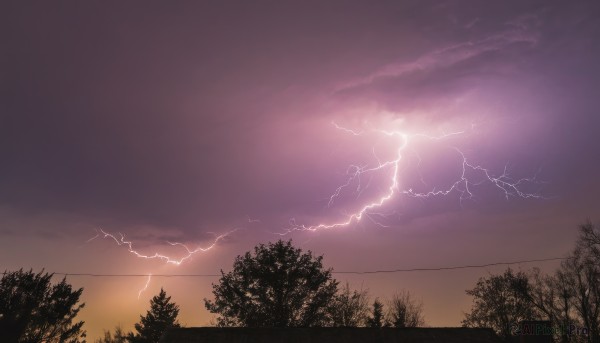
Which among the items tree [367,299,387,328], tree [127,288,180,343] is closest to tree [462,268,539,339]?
tree [367,299,387,328]

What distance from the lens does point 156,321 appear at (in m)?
59.8

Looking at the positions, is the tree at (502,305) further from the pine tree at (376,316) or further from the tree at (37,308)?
the tree at (37,308)

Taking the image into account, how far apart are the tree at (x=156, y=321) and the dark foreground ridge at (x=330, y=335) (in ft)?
130

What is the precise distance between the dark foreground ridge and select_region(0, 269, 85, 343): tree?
809 inches

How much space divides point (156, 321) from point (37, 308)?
24.4 metres

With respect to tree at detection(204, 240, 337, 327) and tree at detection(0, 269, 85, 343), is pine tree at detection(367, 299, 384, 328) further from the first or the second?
tree at detection(0, 269, 85, 343)

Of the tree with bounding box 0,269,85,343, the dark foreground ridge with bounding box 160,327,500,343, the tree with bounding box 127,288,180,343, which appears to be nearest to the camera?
the dark foreground ridge with bounding box 160,327,500,343

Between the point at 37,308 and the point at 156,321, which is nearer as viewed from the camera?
the point at 37,308

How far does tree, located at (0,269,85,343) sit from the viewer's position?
114ft

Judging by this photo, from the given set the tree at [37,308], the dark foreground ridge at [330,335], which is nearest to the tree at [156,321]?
the tree at [37,308]

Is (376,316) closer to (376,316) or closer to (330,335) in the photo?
(376,316)

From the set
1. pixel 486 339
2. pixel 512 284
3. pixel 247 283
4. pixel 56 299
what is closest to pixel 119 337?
pixel 56 299

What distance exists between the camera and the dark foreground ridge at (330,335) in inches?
819

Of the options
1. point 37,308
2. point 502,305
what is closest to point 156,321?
point 37,308
